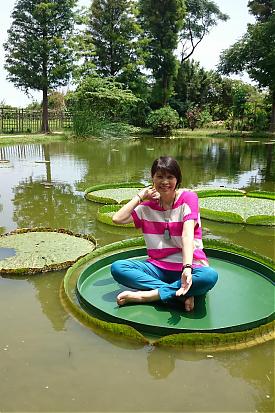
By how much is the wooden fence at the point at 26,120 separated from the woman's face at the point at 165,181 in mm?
19412

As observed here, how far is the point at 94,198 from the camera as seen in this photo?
610cm

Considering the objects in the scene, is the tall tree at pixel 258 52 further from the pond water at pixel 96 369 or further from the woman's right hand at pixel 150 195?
the pond water at pixel 96 369

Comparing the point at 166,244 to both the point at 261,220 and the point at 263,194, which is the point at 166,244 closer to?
the point at 261,220

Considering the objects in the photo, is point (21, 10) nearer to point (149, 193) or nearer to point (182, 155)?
point (182, 155)

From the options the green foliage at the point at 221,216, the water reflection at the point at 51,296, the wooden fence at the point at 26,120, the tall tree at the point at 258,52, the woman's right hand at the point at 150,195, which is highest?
the tall tree at the point at 258,52

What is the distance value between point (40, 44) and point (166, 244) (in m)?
18.8

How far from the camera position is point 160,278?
288 cm

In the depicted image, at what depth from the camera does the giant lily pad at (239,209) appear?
4957 mm

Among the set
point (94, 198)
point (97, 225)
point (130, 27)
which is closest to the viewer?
point (97, 225)

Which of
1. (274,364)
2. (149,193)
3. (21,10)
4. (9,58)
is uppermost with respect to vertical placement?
(21,10)

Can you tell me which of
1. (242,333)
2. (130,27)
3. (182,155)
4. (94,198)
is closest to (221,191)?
(94,198)

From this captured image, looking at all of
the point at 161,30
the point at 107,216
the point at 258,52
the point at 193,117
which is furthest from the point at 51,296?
the point at 193,117

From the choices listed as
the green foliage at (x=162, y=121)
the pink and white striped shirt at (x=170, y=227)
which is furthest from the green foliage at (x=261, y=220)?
the green foliage at (x=162, y=121)

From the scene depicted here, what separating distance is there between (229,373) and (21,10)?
20.9 m
